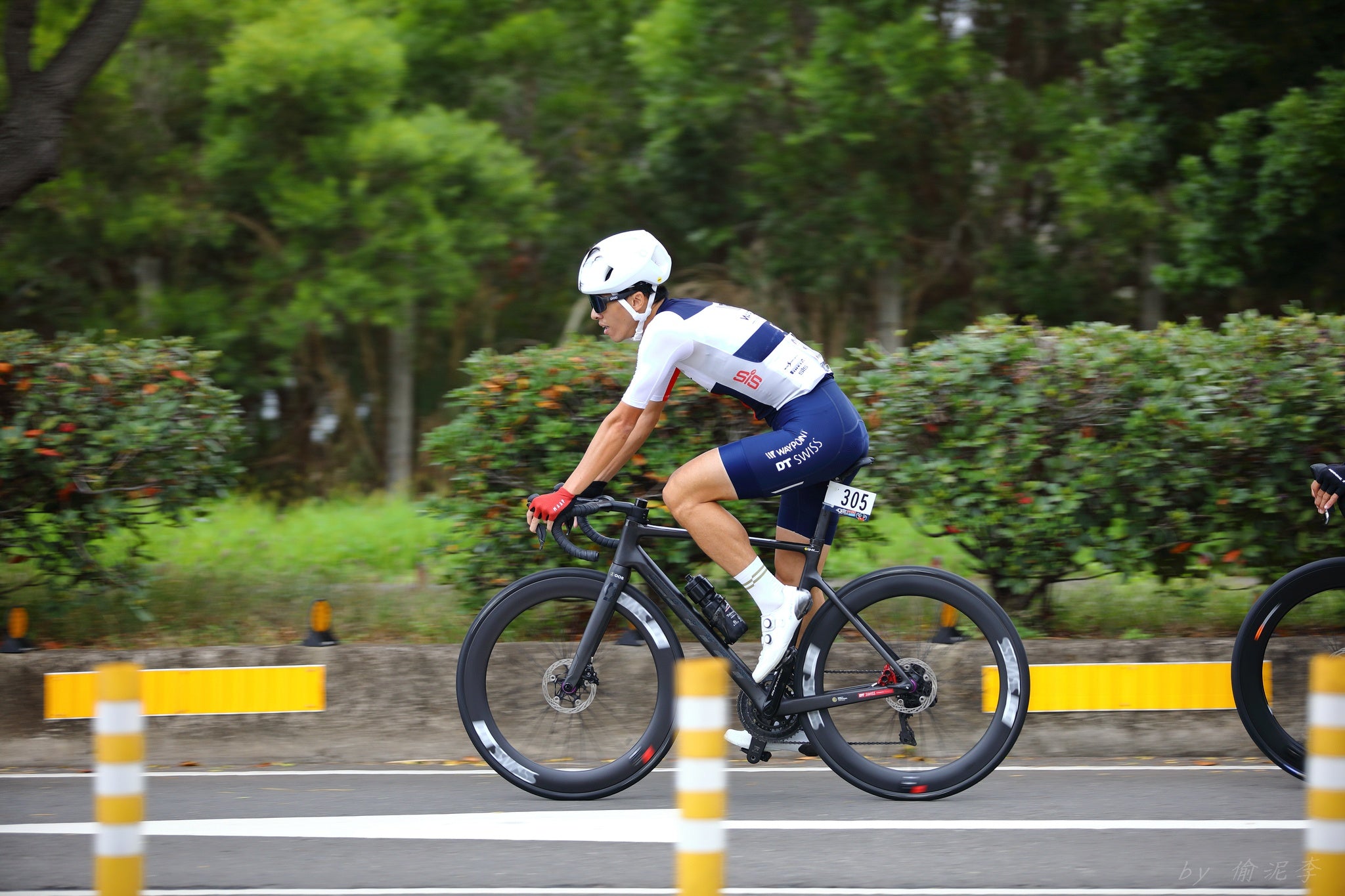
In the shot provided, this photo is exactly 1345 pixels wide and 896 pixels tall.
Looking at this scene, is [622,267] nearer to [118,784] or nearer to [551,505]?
[551,505]

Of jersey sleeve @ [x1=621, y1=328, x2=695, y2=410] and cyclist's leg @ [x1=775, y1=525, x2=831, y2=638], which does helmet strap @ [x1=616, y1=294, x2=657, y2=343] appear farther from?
cyclist's leg @ [x1=775, y1=525, x2=831, y2=638]

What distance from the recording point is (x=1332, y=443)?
6168 mm

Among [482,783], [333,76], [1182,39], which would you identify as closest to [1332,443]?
[482,783]

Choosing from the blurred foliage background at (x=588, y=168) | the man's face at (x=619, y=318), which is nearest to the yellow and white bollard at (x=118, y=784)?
the man's face at (x=619, y=318)

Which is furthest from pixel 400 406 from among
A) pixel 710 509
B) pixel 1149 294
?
pixel 710 509

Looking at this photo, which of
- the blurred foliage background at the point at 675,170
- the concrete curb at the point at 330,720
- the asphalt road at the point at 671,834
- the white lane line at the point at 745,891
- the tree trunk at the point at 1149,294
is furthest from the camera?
the tree trunk at the point at 1149,294

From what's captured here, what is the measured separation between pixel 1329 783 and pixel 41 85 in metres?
7.30

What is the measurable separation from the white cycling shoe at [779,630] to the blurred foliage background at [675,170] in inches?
341

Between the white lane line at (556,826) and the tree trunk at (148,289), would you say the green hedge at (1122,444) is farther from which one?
the tree trunk at (148,289)

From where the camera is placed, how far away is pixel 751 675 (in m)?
5.05

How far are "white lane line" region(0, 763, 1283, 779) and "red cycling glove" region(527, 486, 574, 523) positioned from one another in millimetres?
1501

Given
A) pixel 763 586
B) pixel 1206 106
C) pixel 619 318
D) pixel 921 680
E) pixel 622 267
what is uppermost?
pixel 1206 106

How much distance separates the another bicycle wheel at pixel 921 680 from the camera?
4988mm

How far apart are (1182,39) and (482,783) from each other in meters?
10.5
